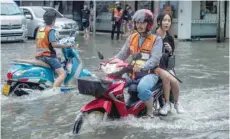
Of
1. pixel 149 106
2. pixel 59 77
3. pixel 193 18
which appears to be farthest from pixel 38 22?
pixel 149 106

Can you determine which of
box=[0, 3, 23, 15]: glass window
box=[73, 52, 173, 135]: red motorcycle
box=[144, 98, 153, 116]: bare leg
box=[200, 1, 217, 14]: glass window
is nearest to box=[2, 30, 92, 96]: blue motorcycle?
box=[73, 52, 173, 135]: red motorcycle

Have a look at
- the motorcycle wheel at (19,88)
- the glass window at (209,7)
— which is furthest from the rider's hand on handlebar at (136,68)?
the glass window at (209,7)

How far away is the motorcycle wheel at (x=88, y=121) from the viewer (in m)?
6.55

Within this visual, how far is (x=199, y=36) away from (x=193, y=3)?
1677 millimetres

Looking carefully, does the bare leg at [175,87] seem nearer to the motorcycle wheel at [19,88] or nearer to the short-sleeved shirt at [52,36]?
the short-sleeved shirt at [52,36]

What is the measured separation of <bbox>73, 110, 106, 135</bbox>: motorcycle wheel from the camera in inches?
258

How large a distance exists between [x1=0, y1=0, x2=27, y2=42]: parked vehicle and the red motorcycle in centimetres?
1500

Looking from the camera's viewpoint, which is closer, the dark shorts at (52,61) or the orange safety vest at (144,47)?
the orange safety vest at (144,47)

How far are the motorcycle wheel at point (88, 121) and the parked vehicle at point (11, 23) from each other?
49.8ft

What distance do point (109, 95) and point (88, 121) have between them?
0.45m

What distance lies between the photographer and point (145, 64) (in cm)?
690

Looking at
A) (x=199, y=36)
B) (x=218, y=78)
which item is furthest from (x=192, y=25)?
(x=218, y=78)

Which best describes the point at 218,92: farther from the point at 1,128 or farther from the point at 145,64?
the point at 1,128

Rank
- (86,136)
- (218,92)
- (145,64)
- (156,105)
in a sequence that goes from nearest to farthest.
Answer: (86,136) → (145,64) → (156,105) → (218,92)
